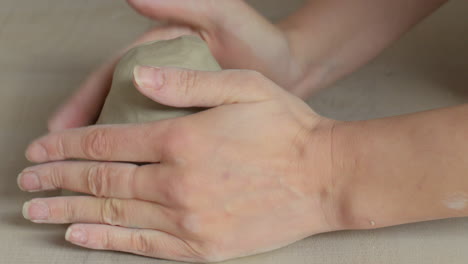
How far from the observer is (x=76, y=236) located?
853 mm

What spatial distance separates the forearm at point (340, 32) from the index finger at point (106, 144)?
1.55ft

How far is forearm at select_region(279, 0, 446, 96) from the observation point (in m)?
1.21

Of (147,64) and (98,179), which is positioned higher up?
(147,64)

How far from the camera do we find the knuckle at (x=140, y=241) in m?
0.85

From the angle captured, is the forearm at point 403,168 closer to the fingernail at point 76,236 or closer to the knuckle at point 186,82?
the knuckle at point 186,82

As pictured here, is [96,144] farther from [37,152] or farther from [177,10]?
[177,10]

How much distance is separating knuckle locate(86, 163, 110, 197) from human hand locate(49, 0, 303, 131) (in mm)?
225

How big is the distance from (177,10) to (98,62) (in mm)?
418

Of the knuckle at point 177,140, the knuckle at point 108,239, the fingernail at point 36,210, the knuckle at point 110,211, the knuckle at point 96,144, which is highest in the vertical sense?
the knuckle at point 177,140

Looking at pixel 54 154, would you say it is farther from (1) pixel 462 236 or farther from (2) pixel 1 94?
(1) pixel 462 236

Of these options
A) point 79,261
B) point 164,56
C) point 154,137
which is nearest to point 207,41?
point 164,56

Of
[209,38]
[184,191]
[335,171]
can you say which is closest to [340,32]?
[209,38]

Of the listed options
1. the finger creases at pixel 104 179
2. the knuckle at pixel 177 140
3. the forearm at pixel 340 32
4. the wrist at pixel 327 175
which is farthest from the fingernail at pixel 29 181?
the forearm at pixel 340 32

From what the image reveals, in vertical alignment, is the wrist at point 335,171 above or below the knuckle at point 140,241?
above
